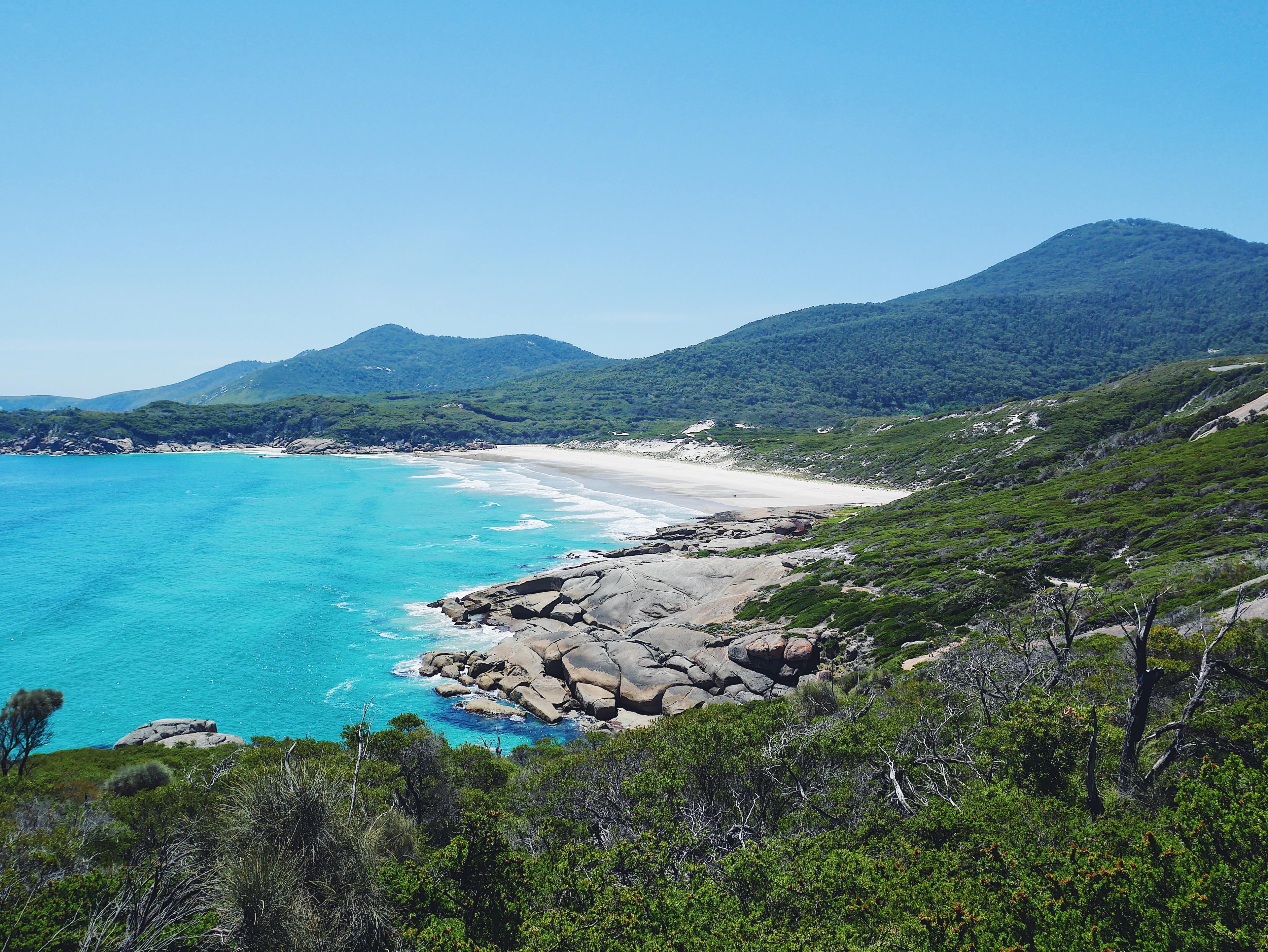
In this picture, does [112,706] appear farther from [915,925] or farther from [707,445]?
[707,445]

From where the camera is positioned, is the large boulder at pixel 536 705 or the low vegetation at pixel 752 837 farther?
the large boulder at pixel 536 705

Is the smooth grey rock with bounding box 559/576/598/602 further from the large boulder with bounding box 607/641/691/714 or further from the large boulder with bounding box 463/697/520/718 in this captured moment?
the large boulder with bounding box 463/697/520/718

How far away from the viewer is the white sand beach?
9844cm

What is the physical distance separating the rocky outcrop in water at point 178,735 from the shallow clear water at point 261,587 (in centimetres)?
209

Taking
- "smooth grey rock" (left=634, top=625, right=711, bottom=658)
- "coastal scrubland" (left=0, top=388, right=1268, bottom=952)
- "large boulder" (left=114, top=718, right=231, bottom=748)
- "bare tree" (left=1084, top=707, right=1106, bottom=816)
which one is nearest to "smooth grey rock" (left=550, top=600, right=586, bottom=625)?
"smooth grey rock" (left=634, top=625, right=711, bottom=658)

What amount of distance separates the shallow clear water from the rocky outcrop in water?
2091mm

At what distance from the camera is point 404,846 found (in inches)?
562

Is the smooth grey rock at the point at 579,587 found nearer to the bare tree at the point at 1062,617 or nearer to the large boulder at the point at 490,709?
the large boulder at the point at 490,709

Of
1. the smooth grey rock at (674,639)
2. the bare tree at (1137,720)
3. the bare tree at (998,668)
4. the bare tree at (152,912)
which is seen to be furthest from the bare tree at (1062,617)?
the bare tree at (152,912)

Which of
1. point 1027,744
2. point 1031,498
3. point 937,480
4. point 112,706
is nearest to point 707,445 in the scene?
point 937,480

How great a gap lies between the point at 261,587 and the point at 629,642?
38169 millimetres

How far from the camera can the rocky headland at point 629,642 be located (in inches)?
1340

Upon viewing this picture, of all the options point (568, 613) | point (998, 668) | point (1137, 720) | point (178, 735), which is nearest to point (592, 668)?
point (568, 613)

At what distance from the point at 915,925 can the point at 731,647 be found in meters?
28.2
